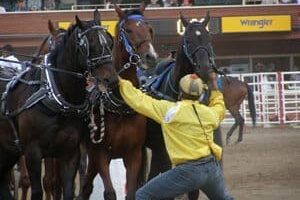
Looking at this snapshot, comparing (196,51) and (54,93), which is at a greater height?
(196,51)

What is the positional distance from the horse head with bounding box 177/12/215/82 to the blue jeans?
1.32 metres

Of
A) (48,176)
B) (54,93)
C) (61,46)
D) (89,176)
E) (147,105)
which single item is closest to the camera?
(147,105)

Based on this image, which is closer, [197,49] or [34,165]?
[34,165]

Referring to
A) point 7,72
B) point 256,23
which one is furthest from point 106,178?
point 256,23

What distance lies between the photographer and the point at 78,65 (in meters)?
6.42

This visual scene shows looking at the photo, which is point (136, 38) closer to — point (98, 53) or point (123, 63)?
point (123, 63)

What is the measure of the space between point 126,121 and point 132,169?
1.54 feet

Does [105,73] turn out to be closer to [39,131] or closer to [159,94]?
[39,131]

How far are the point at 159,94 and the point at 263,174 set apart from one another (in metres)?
4.99

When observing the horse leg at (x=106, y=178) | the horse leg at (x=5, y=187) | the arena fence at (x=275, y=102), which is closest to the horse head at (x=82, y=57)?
the horse leg at (x=106, y=178)

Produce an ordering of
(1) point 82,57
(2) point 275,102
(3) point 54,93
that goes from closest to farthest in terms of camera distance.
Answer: (1) point 82,57 → (3) point 54,93 → (2) point 275,102

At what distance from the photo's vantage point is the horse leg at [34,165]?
20.7 ft

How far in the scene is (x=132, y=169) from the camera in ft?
22.3

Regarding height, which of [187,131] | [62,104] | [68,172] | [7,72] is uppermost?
[7,72]
